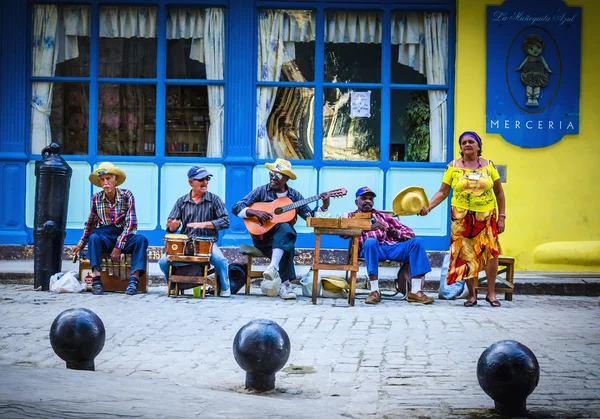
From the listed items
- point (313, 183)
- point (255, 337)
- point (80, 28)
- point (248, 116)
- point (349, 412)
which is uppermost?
point (80, 28)

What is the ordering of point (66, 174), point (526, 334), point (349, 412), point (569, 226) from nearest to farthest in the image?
1. point (349, 412)
2. point (526, 334)
3. point (66, 174)
4. point (569, 226)

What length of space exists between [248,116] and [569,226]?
184 inches

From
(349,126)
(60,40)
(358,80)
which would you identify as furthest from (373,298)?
(60,40)

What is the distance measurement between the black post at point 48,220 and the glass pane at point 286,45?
3.69 m

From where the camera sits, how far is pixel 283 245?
1151 cm

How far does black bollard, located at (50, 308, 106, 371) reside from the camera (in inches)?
233

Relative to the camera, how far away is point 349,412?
17.9 ft

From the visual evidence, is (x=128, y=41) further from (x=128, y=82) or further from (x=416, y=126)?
(x=416, y=126)

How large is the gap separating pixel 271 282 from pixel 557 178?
472cm

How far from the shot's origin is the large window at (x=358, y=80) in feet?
46.9

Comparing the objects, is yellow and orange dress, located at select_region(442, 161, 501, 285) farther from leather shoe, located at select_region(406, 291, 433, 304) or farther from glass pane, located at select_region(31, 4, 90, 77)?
glass pane, located at select_region(31, 4, 90, 77)

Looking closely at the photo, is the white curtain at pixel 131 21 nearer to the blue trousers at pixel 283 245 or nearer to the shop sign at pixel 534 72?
the blue trousers at pixel 283 245

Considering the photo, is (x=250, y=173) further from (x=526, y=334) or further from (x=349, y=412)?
(x=349, y=412)

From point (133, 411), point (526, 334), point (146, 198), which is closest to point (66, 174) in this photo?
point (146, 198)
